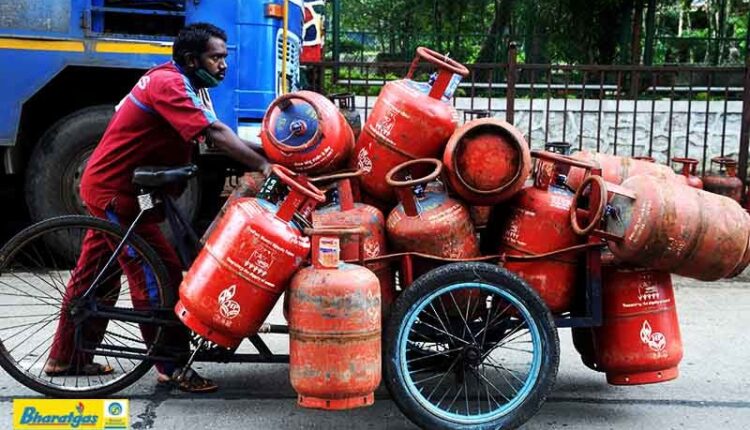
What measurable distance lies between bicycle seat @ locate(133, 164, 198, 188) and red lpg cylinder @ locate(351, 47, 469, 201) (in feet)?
2.55

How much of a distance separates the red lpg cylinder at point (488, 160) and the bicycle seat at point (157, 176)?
1.16 metres

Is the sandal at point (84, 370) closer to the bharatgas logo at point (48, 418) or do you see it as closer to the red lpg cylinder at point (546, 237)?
the bharatgas logo at point (48, 418)

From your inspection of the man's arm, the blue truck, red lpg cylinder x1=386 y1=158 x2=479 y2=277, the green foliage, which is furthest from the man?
the green foliage

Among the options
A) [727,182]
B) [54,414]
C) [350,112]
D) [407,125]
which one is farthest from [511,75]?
[54,414]

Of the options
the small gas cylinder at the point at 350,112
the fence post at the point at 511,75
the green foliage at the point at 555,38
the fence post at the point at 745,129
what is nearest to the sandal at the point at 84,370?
the small gas cylinder at the point at 350,112

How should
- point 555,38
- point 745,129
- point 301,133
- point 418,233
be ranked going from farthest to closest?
point 555,38 → point 745,129 → point 301,133 → point 418,233

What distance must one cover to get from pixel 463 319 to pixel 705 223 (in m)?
1.05

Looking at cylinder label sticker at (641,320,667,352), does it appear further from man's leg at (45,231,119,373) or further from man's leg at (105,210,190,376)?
man's leg at (45,231,119,373)

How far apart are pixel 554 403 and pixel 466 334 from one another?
0.73 m

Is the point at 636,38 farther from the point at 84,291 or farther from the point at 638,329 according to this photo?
the point at 84,291

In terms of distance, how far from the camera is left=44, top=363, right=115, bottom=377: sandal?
417 cm

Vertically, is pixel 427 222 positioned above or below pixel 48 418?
above

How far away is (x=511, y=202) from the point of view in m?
3.87

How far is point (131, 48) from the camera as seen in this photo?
21.3ft
